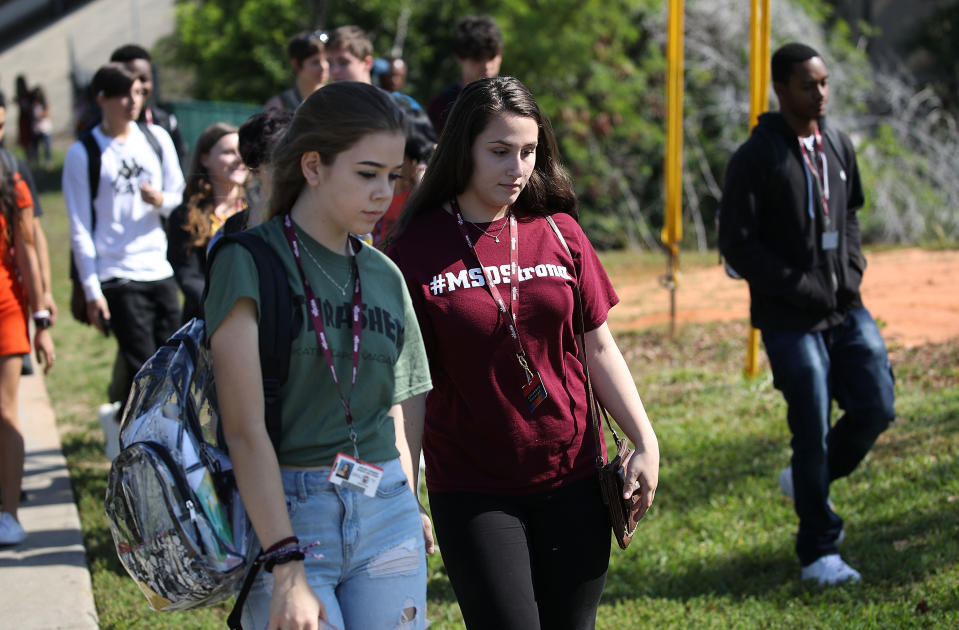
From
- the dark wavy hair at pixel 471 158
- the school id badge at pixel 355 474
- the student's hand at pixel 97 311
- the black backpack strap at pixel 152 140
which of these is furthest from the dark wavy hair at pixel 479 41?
the school id badge at pixel 355 474

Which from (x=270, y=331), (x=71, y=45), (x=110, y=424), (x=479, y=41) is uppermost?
(x=71, y=45)

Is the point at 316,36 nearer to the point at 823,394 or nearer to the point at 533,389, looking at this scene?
the point at 823,394

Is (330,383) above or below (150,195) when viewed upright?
below

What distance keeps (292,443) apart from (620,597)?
314 centimetres

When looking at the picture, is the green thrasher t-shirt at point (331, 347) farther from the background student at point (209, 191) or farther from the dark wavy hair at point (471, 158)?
the background student at point (209, 191)

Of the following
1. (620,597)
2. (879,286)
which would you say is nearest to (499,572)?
(620,597)

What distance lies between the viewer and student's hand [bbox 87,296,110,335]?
19.8 feet

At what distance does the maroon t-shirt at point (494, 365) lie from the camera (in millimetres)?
3195

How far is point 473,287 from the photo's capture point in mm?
3225

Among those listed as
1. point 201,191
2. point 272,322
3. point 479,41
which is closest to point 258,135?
point 201,191

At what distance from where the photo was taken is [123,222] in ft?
20.1

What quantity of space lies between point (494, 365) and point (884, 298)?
936 cm

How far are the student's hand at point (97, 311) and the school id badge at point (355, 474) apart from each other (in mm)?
3913

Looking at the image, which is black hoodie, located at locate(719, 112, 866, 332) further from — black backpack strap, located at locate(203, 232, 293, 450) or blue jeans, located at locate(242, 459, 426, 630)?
black backpack strap, located at locate(203, 232, 293, 450)
